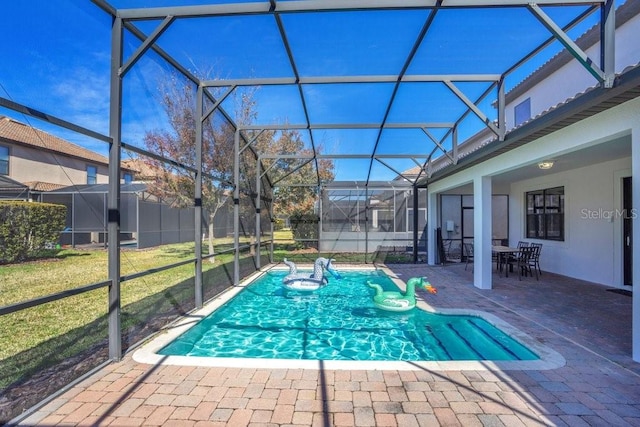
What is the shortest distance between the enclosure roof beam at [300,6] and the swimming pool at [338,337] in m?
3.86

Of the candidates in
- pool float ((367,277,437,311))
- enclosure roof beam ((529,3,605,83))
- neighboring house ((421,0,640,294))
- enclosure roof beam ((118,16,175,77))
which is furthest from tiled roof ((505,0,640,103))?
enclosure roof beam ((118,16,175,77))

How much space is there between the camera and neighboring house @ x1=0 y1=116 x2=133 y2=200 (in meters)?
2.47

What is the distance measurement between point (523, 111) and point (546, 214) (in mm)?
4105

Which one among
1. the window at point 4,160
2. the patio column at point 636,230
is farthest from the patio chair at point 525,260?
the window at point 4,160

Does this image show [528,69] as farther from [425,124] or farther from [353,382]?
[353,382]

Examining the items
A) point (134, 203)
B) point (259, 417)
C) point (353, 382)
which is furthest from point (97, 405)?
point (134, 203)

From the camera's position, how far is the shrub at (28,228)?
249 cm

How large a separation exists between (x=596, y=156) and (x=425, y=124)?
3363 millimetres

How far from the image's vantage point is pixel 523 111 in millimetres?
11062

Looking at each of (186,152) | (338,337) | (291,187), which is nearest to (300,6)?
(186,152)

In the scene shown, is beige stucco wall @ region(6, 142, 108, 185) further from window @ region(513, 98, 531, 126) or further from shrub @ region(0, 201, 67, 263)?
window @ region(513, 98, 531, 126)

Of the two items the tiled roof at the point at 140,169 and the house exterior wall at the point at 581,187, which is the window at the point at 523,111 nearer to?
the house exterior wall at the point at 581,187

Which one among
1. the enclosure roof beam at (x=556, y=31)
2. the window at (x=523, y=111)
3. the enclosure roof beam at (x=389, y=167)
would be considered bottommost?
the enclosure roof beam at (x=389, y=167)

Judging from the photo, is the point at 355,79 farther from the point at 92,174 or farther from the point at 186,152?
the point at 92,174
